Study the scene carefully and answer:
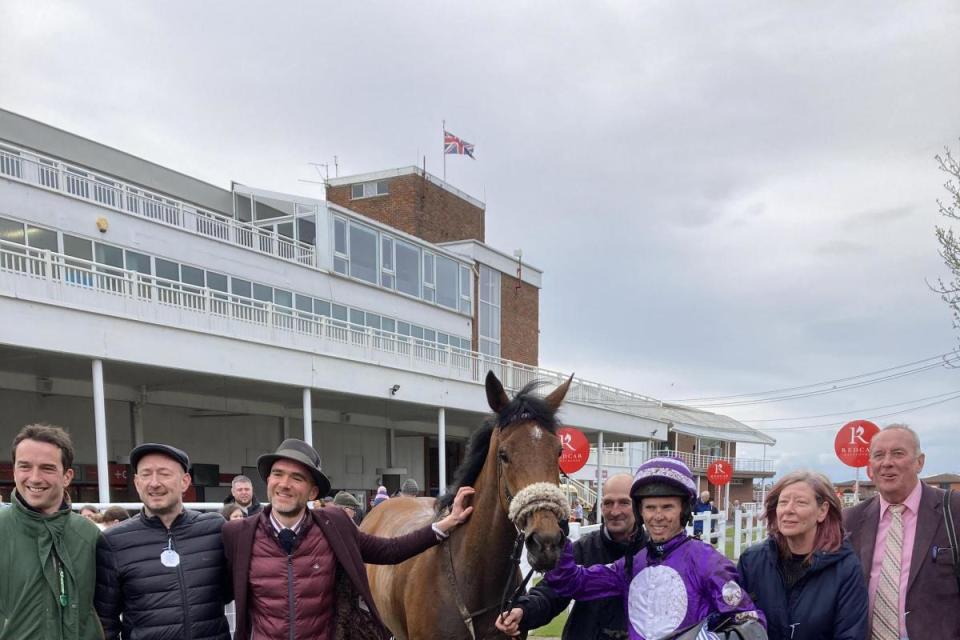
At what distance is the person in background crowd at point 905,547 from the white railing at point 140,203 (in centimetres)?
1615

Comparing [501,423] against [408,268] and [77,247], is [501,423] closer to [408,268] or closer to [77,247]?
[77,247]

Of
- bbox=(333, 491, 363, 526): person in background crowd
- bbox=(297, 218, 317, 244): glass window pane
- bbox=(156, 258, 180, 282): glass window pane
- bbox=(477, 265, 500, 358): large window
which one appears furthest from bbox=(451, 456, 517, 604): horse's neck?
bbox=(477, 265, 500, 358): large window

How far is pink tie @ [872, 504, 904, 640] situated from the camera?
2.90m

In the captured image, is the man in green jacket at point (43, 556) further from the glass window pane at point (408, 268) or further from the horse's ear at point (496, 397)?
the glass window pane at point (408, 268)

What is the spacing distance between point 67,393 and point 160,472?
14.6 m

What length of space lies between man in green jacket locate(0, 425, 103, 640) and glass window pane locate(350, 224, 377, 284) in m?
21.1

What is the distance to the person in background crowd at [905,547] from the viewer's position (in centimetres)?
287

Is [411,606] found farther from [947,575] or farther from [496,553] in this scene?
[947,575]

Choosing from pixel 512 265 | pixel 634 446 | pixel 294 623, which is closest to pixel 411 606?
pixel 294 623

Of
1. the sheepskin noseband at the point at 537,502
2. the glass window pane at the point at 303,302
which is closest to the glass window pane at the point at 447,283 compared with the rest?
the glass window pane at the point at 303,302

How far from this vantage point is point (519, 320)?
34031mm

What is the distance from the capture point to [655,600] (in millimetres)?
2498

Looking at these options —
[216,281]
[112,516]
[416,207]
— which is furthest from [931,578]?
[416,207]

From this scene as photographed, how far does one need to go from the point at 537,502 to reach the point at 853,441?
10621mm
